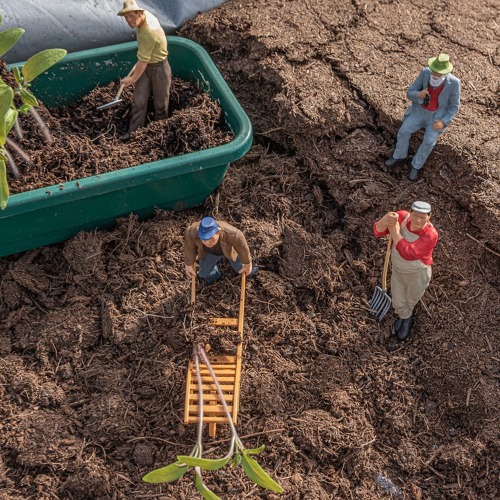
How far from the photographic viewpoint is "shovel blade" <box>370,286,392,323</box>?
263 cm

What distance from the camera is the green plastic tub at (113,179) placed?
8.35 ft

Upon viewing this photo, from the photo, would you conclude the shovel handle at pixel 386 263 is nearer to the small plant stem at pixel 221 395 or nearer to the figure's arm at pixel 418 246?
the figure's arm at pixel 418 246

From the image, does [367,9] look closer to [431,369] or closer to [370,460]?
[431,369]

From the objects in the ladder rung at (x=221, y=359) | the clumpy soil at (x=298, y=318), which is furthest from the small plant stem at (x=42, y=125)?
the ladder rung at (x=221, y=359)

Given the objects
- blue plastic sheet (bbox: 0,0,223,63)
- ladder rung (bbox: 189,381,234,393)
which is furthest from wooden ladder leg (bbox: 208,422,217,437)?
blue plastic sheet (bbox: 0,0,223,63)

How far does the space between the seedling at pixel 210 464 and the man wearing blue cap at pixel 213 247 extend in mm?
381

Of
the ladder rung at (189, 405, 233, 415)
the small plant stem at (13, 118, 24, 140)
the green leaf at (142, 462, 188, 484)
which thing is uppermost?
the small plant stem at (13, 118, 24, 140)

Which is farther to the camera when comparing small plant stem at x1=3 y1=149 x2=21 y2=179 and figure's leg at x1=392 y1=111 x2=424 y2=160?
figure's leg at x1=392 y1=111 x2=424 y2=160

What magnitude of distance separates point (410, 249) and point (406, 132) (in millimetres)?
639

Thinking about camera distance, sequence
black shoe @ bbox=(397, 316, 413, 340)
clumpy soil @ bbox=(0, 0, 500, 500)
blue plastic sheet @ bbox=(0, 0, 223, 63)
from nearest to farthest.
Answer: clumpy soil @ bbox=(0, 0, 500, 500) → black shoe @ bbox=(397, 316, 413, 340) → blue plastic sheet @ bbox=(0, 0, 223, 63)

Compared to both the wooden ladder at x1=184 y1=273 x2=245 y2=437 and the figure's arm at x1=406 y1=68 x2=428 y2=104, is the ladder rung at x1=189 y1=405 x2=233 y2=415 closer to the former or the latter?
the wooden ladder at x1=184 y1=273 x2=245 y2=437

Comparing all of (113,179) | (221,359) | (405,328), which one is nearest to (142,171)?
(113,179)

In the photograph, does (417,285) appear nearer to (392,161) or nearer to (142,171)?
(392,161)

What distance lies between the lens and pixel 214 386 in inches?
95.5
